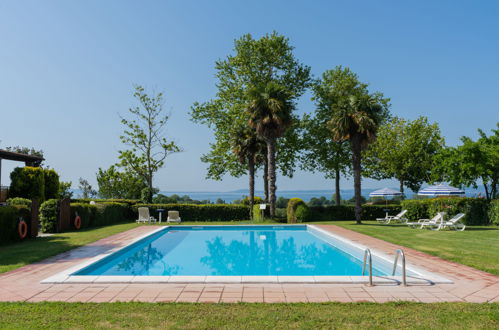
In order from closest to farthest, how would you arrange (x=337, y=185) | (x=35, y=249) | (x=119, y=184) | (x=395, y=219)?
(x=35, y=249), (x=395, y=219), (x=337, y=185), (x=119, y=184)

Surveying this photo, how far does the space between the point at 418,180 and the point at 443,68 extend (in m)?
16.6

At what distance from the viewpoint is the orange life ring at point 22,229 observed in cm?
1216

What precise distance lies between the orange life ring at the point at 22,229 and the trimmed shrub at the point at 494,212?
2237 cm

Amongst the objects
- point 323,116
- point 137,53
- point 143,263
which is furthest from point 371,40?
point 143,263

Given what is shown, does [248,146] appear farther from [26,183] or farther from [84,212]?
[26,183]

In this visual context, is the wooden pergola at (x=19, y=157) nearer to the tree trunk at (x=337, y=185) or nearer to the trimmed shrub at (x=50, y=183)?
the trimmed shrub at (x=50, y=183)

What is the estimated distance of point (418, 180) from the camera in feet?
120

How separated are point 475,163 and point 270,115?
45.6 ft

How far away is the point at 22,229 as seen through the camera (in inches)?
488

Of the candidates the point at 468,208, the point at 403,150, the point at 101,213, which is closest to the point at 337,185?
the point at 403,150

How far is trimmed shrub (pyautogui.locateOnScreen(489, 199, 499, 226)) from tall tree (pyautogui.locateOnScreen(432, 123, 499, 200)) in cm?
378

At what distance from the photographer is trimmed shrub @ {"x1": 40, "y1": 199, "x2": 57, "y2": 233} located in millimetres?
14914

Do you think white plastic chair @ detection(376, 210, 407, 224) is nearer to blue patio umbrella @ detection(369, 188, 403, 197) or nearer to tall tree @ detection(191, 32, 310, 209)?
blue patio umbrella @ detection(369, 188, 403, 197)

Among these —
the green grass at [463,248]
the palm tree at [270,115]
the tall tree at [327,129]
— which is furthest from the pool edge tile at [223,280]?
the tall tree at [327,129]
